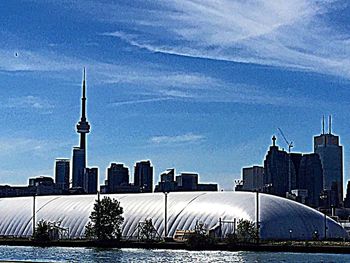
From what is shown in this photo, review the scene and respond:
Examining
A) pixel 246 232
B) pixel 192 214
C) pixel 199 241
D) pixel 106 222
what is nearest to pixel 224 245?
pixel 199 241

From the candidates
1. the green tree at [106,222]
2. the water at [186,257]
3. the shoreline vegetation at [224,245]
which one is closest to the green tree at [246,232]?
the shoreline vegetation at [224,245]

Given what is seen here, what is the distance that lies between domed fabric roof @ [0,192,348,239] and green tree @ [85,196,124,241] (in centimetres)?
476

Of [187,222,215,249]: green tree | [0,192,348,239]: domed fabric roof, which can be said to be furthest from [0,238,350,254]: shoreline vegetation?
[0,192,348,239]: domed fabric roof

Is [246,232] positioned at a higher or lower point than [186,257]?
higher

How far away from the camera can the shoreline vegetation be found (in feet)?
279

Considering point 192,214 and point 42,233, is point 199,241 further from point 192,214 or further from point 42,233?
point 42,233

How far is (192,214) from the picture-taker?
335 ft

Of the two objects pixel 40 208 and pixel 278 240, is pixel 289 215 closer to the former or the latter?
pixel 278 240

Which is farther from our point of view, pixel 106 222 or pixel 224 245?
pixel 106 222

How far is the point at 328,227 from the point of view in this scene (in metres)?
106

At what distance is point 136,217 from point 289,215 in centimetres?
2001

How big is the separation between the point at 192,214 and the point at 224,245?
12.8 metres

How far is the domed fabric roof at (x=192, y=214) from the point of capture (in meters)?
100

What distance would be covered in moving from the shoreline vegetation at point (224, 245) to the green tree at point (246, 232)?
1.34 metres
